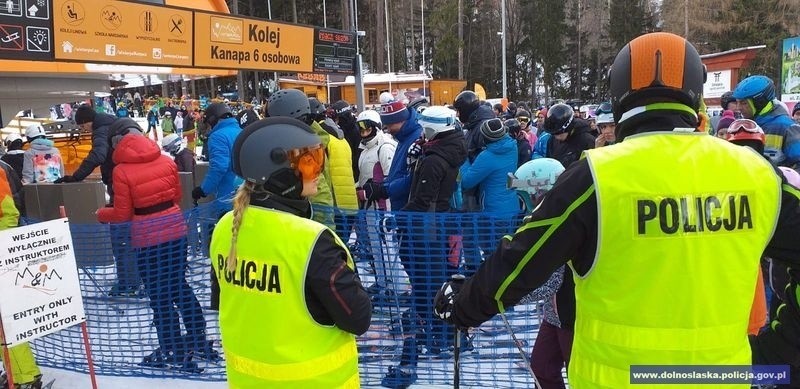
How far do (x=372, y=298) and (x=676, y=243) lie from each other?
9.00 feet

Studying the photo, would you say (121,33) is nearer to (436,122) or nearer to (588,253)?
(436,122)

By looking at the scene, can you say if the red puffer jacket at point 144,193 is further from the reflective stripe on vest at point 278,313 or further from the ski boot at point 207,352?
the reflective stripe on vest at point 278,313

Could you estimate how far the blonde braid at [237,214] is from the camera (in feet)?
6.79

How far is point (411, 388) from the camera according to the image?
3910 millimetres

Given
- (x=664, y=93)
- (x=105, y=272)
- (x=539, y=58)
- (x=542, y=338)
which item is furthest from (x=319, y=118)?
(x=539, y=58)

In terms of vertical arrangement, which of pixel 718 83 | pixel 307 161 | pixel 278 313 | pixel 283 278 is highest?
pixel 718 83

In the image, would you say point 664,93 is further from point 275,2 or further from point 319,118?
point 275,2

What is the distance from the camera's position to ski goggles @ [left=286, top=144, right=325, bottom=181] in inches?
83.3

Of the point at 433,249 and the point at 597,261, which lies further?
the point at 433,249

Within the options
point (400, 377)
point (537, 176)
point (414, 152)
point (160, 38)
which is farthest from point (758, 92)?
point (160, 38)

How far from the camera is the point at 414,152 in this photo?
4516mm

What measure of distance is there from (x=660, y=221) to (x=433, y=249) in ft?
7.86

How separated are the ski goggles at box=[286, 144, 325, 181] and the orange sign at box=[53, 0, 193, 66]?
20.3 feet

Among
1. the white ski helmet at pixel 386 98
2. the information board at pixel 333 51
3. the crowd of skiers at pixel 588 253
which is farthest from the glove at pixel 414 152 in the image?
the information board at pixel 333 51
